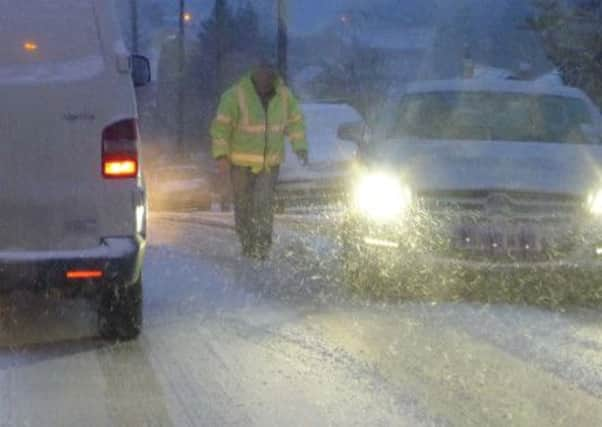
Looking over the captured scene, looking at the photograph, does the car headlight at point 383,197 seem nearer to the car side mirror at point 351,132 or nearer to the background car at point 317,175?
the car side mirror at point 351,132

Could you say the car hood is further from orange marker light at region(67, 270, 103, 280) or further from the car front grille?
orange marker light at region(67, 270, 103, 280)

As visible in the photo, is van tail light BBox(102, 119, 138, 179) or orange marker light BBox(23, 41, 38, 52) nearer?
van tail light BBox(102, 119, 138, 179)

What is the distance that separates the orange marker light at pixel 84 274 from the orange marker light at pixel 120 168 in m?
0.52

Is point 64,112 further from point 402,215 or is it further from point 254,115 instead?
point 254,115

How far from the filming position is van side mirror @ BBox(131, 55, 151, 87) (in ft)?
31.8

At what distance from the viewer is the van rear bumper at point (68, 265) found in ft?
27.0

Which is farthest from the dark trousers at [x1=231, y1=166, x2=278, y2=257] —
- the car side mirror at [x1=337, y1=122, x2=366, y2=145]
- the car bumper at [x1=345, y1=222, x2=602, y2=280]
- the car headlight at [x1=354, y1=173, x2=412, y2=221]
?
the car bumper at [x1=345, y1=222, x2=602, y2=280]

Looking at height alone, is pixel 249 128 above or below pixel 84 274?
above

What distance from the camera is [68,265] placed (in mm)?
8297

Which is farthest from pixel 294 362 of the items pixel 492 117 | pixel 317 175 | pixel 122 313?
pixel 317 175

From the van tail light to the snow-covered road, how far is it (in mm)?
1045

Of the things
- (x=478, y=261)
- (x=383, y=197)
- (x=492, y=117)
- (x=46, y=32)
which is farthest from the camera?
(x=492, y=117)

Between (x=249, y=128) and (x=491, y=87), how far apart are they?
232 centimetres

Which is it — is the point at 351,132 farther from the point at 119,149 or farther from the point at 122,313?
the point at 119,149
